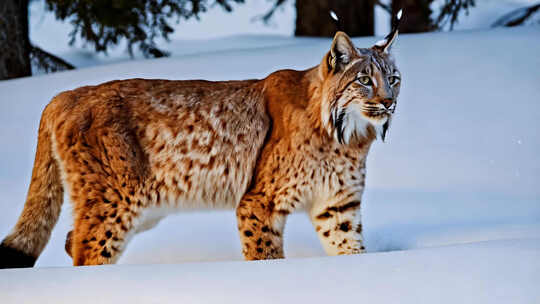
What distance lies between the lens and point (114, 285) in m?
3.41

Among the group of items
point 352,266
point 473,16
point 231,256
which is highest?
point 352,266

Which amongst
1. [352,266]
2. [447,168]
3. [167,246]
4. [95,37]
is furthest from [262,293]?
[95,37]

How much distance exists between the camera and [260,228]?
4707 mm

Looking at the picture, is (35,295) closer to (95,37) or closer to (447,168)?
(447,168)

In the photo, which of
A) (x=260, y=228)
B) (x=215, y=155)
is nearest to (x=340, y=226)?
(x=260, y=228)

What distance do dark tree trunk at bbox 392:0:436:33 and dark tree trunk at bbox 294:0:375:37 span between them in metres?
0.48

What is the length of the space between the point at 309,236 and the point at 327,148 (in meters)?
1.31

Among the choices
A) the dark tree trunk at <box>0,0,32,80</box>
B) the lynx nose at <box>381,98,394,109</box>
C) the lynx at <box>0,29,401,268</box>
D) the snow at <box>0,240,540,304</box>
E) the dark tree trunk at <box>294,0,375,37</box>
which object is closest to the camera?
the snow at <box>0,240,540,304</box>

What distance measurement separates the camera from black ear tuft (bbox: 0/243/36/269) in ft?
15.2

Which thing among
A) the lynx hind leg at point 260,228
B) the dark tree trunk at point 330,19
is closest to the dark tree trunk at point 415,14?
the dark tree trunk at point 330,19

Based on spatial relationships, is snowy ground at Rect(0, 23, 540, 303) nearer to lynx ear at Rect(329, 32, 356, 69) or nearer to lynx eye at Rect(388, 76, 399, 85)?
lynx eye at Rect(388, 76, 399, 85)

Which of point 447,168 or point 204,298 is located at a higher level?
point 204,298

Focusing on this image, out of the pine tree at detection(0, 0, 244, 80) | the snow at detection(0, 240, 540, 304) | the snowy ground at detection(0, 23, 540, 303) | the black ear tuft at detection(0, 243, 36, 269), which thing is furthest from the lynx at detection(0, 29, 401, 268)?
the pine tree at detection(0, 0, 244, 80)

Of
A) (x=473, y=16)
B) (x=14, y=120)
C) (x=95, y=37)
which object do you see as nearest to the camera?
(x=14, y=120)
